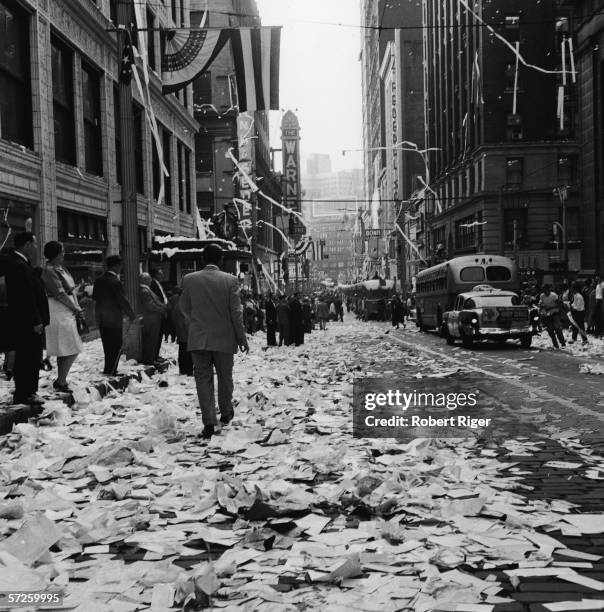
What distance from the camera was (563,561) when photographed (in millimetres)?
4355

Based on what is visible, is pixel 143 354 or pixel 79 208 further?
pixel 79 208

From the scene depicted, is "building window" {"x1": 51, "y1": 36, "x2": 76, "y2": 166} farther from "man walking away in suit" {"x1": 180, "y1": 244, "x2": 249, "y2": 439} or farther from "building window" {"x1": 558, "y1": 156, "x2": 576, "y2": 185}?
"building window" {"x1": 558, "y1": 156, "x2": 576, "y2": 185}

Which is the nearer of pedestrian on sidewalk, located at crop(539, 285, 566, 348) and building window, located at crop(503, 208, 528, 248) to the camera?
pedestrian on sidewalk, located at crop(539, 285, 566, 348)

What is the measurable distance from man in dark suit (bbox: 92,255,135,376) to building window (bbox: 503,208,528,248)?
164 ft

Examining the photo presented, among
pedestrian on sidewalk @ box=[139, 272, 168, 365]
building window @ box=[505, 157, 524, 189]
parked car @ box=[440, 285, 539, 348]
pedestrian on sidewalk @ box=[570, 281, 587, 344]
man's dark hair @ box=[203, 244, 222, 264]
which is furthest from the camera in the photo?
building window @ box=[505, 157, 524, 189]

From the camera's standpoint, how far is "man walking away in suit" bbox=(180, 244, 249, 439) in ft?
28.1

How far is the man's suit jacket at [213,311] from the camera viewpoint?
8.61m

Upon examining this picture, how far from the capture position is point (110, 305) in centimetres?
1241

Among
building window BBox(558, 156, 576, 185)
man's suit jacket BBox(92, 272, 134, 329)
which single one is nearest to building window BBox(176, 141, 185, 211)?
man's suit jacket BBox(92, 272, 134, 329)

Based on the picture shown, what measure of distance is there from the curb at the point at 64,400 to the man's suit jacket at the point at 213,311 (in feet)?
6.69

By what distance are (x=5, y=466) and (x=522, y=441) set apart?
4835mm

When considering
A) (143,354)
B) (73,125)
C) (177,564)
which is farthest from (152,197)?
(177,564)

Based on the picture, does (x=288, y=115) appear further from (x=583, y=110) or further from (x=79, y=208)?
(x=79, y=208)

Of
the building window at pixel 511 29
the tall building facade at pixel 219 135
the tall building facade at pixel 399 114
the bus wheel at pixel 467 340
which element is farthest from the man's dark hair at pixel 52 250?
the tall building facade at pixel 399 114
